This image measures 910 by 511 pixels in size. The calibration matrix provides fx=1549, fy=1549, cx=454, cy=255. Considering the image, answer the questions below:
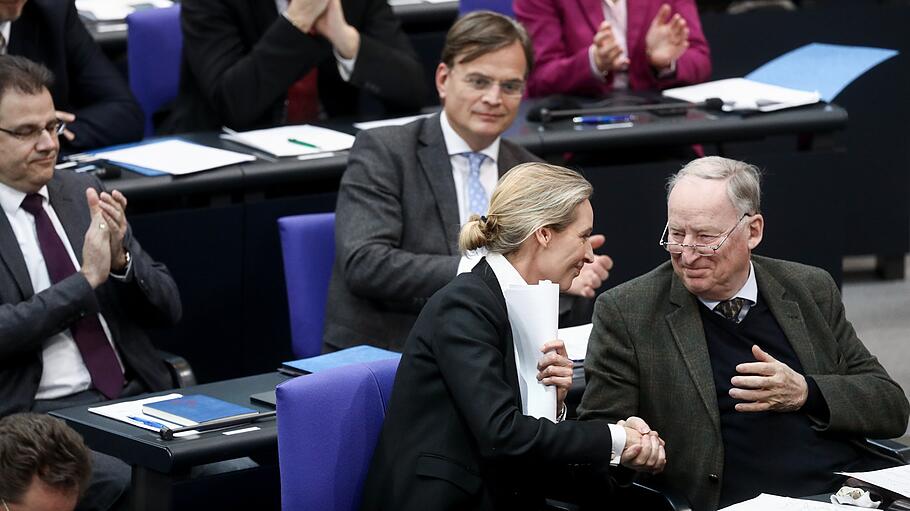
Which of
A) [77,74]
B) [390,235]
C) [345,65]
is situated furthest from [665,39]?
[77,74]

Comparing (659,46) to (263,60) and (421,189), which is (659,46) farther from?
(421,189)

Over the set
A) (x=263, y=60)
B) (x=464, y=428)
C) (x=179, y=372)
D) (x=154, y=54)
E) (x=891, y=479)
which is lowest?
(x=179, y=372)

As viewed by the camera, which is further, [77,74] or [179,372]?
[77,74]

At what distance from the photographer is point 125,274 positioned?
4059 mm

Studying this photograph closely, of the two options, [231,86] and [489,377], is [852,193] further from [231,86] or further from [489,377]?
[489,377]

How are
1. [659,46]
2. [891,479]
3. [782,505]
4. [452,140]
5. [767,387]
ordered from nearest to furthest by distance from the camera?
1. [782,505]
2. [891,479]
3. [767,387]
4. [452,140]
5. [659,46]

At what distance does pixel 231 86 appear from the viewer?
205 inches

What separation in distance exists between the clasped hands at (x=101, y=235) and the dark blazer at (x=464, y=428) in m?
1.13

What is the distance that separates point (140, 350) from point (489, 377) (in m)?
1.44

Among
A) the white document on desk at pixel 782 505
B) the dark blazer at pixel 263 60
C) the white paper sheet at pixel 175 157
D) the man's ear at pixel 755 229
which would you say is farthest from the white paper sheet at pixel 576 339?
the dark blazer at pixel 263 60

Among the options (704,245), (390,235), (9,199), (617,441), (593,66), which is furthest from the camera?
(593,66)

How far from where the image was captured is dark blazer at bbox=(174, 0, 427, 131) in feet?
17.1

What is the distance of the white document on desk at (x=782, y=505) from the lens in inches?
111

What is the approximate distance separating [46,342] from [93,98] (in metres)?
1.32
